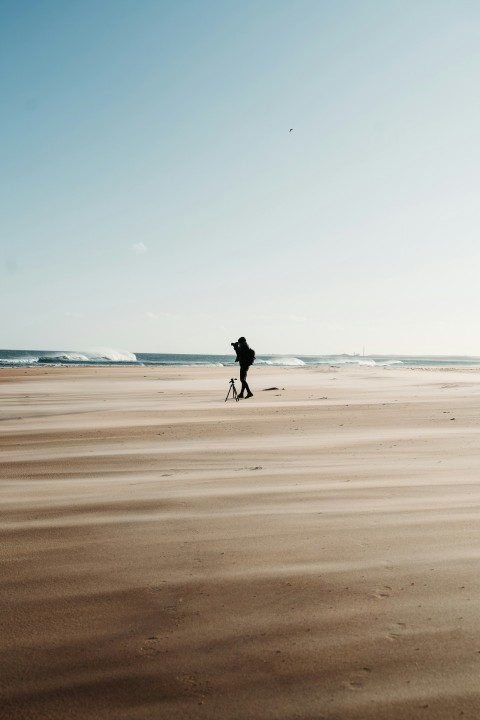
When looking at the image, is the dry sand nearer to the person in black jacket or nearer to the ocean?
the person in black jacket

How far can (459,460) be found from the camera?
6.91m

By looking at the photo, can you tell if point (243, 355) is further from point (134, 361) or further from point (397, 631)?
point (134, 361)

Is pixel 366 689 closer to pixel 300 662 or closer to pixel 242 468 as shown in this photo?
pixel 300 662

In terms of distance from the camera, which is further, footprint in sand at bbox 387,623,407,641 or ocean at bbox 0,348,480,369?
ocean at bbox 0,348,480,369

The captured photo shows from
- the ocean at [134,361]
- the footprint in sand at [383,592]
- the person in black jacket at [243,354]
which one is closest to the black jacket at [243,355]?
the person in black jacket at [243,354]

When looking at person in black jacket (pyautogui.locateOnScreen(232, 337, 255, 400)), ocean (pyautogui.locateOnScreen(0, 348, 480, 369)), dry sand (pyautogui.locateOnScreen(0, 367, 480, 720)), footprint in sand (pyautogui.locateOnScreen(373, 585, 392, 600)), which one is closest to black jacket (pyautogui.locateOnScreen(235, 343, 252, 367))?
person in black jacket (pyautogui.locateOnScreen(232, 337, 255, 400))

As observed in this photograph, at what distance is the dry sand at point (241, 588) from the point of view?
2.25m

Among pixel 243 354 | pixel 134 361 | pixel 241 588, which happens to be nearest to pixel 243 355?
pixel 243 354

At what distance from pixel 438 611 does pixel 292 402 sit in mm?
13402

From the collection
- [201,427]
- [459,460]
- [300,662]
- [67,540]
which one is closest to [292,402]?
[201,427]

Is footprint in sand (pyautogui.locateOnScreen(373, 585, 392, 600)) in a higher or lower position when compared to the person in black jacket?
lower

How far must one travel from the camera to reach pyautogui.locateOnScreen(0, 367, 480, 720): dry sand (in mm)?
2250

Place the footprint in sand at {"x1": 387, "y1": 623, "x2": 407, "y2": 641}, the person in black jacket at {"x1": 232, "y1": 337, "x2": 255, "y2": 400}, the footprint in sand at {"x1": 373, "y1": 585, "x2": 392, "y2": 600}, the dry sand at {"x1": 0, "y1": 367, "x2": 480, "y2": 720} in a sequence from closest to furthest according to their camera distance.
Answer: the dry sand at {"x1": 0, "y1": 367, "x2": 480, "y2": 720} → the footprint in sand at {"x1": 387, "y1": 623, "x2": 407, "y2": 641} → the footprint in sand at {"x1": 373, "y1": 585, "x2": 392, "y2": 600} → the person in black jacket at {"x1": 232, "y1": 337, "x2": 255, "y2": 400}

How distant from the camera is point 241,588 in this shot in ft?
10.5
